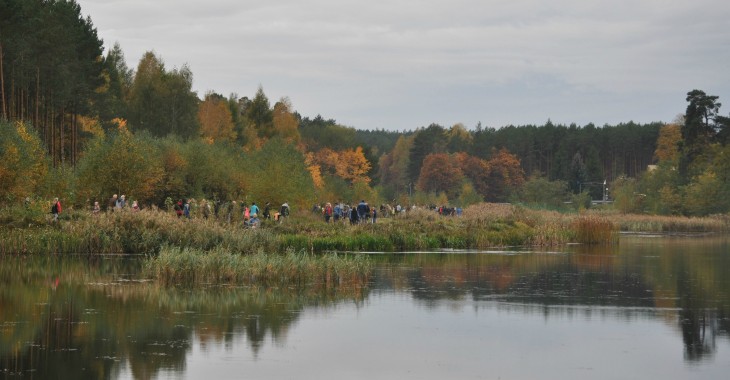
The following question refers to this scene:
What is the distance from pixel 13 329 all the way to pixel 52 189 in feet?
113

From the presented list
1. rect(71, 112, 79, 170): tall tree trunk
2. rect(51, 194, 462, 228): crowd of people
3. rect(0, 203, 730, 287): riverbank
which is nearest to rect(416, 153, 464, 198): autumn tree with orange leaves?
rect(0, 203, 730, 287): riverbank

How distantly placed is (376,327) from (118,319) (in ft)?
19.7

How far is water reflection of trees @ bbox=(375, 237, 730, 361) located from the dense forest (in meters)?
21.3

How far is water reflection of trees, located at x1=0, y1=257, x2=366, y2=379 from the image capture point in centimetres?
1819

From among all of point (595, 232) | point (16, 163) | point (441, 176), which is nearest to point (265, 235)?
point (16, 163)

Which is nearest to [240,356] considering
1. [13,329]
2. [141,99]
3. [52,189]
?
[13,329]

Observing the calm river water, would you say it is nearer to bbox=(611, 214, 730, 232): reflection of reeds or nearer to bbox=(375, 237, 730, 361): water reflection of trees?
bbox=(375, 237, 730, 361): water reflection of trees

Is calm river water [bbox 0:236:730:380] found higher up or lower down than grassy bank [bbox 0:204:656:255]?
lower down

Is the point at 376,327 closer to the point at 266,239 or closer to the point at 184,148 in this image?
the point at 266,239

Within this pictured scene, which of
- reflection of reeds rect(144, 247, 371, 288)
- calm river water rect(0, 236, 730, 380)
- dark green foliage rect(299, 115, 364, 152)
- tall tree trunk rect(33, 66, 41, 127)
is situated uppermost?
dark green foliage rect(299, 115, 364, 152)

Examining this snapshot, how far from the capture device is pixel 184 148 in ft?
225

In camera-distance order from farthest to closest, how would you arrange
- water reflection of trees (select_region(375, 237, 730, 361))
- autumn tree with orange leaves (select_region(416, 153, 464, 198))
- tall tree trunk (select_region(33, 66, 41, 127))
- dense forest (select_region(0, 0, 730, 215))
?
autumn tree with orange leaves (select_region(416, 153, 464, 198)) < tall tree trunk (select_region(33, 66, 41, 127)) < dense forest (select_region(0, 0, 730, 215)) < water reflection of trees (select_region(375, 237, 730, 361))

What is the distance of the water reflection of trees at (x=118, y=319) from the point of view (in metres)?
18.2

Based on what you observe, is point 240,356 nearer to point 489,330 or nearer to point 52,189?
point 489,330
